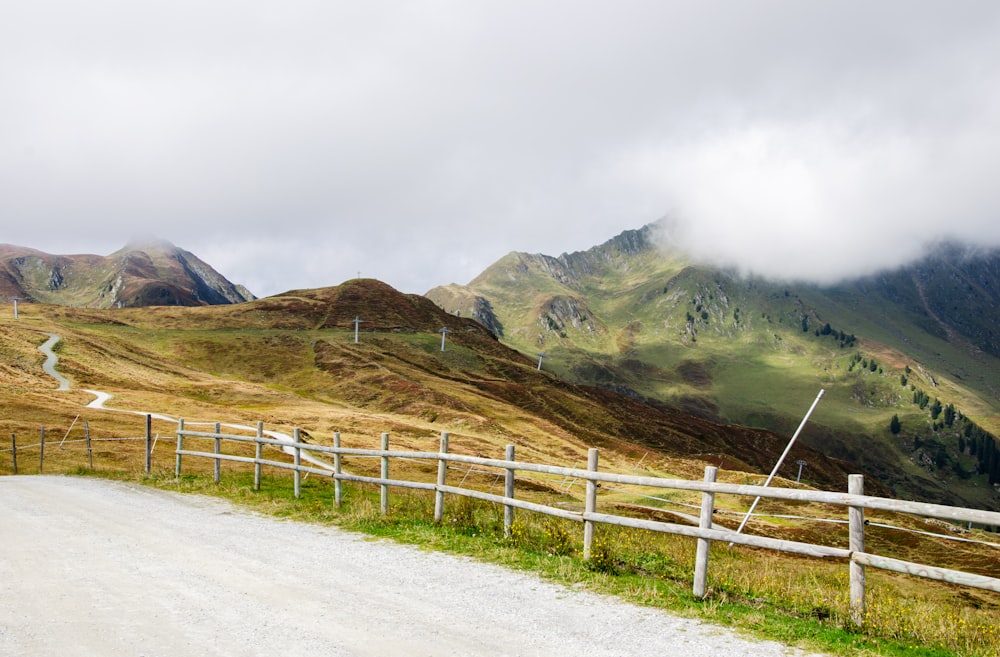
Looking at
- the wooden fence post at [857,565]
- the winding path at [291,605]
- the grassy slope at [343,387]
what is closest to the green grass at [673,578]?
the wooden fence post at [857,565]

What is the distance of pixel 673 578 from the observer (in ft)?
34.1

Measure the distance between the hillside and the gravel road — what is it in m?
39.0

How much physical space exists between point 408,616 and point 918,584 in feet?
83.1

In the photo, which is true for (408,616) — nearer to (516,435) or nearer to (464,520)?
(464,520)

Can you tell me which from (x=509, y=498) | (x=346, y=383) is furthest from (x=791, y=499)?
(x=346, y=383)

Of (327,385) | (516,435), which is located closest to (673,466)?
(516,435)

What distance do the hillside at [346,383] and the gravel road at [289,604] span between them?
1537 inches

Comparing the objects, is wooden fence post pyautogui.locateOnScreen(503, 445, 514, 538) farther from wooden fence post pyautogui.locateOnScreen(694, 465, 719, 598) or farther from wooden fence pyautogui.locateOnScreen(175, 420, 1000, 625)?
wooden fence post pyautogui.locateOnScreen(694, 465, 719, 598)

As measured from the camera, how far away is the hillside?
69375 millimetres

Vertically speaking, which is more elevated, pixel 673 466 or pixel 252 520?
pixel 252 520

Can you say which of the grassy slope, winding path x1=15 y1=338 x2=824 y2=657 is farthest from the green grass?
the grassy slope

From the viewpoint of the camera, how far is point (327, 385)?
357 feet

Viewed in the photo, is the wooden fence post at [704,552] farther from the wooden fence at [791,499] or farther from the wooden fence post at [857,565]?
the wooden fence post at [857,565]

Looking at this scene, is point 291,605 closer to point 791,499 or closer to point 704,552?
point 704,552
